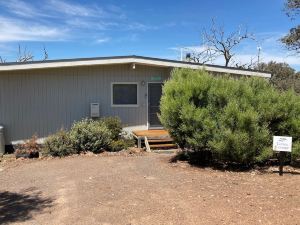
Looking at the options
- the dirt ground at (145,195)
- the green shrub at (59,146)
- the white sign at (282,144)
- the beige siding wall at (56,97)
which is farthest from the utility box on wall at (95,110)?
the white sign at (282,144)

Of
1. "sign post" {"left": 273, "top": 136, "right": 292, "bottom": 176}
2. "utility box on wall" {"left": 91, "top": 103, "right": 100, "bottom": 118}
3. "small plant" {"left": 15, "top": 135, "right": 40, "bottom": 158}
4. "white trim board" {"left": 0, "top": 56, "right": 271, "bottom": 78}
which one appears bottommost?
"small plant" {"left": 15, "top": 135, "right": 40, "bottom": 158}

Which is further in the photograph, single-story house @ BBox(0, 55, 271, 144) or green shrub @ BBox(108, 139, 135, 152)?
single-story house @ BBox(0, 55, 271, 144)

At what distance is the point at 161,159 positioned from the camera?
9945mm

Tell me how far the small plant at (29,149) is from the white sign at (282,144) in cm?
715

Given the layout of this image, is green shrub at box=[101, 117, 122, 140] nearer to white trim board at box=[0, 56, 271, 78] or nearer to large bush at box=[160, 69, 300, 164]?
white trim board at box=[0, 56, 271, 78]

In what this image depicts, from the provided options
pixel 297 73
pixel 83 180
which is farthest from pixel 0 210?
pixel 297 73

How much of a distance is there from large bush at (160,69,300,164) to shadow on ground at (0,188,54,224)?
3738 mm

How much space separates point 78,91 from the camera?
13164mm

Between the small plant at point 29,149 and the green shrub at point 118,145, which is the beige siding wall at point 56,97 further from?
the green shrub at point 118,145

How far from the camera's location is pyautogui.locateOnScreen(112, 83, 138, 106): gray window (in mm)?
13555

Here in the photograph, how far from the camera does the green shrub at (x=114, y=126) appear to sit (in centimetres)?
1240

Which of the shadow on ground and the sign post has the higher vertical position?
the sign post

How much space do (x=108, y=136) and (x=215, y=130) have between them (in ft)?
14.3

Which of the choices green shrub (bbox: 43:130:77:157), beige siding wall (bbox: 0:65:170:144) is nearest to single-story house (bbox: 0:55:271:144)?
beige siding wall (bbox: 0:65:170:144)
